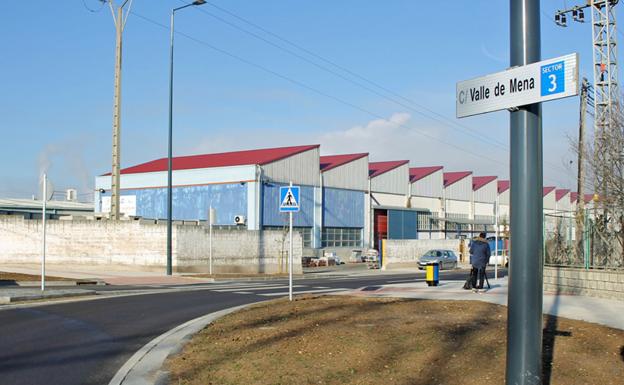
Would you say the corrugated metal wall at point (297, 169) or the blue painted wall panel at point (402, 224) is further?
the blue painted wall panel at point (402, 224)

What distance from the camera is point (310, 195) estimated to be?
5362 cm

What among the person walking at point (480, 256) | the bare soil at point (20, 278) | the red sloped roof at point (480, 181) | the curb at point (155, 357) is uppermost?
the red sloped roof at point (480, 181)

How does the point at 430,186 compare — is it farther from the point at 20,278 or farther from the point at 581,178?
the point at 20,278

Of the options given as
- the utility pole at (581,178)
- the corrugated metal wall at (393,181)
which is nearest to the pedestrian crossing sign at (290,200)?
the utility pole at (581,178)

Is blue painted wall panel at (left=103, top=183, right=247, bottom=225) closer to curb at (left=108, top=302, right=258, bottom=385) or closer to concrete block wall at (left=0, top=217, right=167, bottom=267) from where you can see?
concrete block wall at (left=0, top=217, right=167, bottom=267)

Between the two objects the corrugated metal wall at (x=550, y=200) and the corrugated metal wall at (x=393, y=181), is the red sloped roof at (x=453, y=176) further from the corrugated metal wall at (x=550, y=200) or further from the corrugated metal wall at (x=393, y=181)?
the corrugated metal wall at (x=550, y=200)

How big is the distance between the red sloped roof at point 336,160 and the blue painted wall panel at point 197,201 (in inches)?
373

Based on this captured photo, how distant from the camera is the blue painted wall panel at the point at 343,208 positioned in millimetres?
55688

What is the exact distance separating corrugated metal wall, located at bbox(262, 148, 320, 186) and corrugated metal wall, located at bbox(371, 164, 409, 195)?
28.9 ft

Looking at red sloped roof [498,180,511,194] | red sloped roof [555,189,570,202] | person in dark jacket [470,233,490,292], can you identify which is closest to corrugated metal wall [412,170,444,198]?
red sloped roof [498,180,511,194]

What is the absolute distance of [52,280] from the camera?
23.8 m

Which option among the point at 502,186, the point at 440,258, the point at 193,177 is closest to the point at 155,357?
the point at 440,258

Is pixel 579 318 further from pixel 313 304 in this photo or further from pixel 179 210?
pixel 179 210

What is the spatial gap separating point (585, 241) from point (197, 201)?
37.4m
